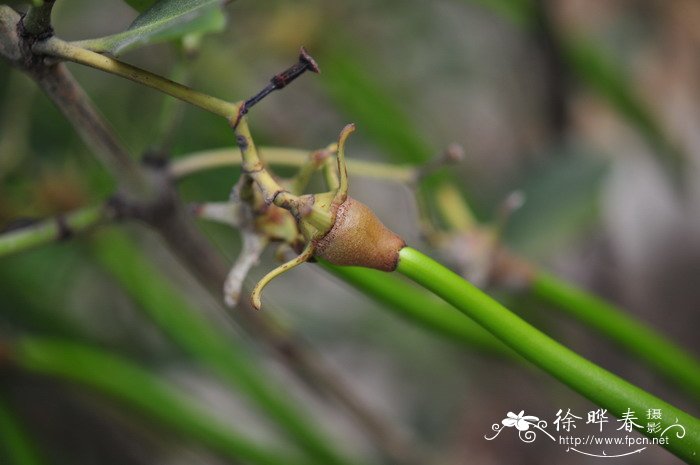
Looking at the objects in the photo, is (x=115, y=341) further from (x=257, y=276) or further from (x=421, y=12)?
(x=421, y=12)

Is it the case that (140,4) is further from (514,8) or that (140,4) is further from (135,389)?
(514,8)

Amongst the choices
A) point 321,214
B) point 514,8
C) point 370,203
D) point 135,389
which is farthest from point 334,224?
point 370,203

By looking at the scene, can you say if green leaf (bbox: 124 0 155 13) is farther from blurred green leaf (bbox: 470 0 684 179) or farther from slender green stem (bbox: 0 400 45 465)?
blurred green leaf (bbox: 470 0 684 179)

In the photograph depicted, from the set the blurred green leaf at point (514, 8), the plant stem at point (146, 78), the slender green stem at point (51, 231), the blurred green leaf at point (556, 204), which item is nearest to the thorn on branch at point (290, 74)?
the plant stem at point (146, 78)

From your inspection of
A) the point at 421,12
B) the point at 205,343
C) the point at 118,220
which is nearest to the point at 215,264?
the point at 118,220

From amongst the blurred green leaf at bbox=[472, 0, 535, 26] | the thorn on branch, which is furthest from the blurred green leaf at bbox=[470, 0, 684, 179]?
the thorn on branch

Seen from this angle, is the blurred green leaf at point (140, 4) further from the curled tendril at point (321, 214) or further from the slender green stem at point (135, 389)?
Result: the slender green stem at point (135, 389)
